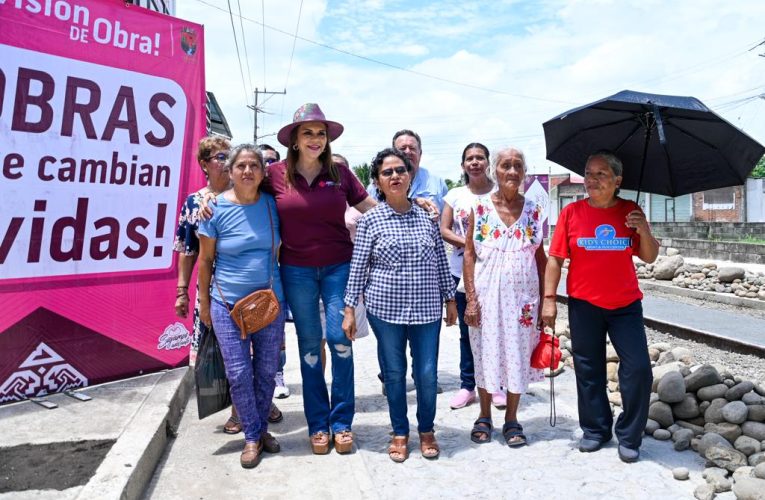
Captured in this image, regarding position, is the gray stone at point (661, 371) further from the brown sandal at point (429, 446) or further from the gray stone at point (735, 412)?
the brown sandal at point (429, 446)

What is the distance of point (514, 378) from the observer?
386 cm

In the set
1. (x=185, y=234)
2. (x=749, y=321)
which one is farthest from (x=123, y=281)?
(x=749, y=321)

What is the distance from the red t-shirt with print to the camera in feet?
11.9

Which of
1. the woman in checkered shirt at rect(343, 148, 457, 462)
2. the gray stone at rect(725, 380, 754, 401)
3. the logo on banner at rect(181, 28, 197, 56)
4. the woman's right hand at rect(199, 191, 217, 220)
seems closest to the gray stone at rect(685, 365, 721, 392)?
the gray stone at rect(725, 380, 754, 401)

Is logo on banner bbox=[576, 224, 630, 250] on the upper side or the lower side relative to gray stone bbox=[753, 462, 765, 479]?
upper

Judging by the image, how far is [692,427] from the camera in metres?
4.13

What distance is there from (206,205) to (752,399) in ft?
12.6

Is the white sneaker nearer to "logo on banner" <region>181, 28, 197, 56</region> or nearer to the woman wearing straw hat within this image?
the woman wearing straw hat

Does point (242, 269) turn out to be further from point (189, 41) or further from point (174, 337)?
point (189, 41)

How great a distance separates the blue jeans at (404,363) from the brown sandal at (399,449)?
0.04 metres

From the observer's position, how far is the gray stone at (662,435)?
402 centimetres

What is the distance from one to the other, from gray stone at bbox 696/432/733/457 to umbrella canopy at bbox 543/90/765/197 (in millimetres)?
1595

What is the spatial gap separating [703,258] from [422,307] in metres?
17.3

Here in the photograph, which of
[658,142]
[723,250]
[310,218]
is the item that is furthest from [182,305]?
[723,250]
